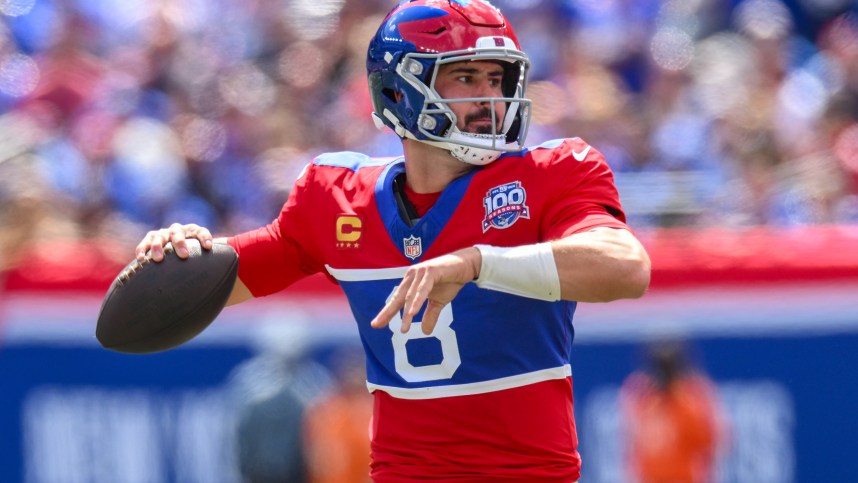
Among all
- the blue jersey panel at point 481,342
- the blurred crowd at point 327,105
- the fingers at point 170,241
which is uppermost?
the blurred crowd at point 327,105

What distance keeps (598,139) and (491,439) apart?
17.0 ft

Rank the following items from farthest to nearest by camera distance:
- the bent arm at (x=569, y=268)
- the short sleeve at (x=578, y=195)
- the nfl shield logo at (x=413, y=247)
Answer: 1. the nfl shield logo at (x=413, y=247)
2. the short sleeve at (x=578, y=195)
3. the bent arm at (x=569, y=268)

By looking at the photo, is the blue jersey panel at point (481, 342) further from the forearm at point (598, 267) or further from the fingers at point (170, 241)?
the fingers at point (170, 241)

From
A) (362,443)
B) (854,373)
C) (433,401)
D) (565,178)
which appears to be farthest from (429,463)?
(854,373)

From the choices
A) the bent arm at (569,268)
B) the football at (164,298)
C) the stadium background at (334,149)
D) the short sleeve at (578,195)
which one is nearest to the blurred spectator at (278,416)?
the stadium background at (334,149)

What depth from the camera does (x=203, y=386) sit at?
7.62 m

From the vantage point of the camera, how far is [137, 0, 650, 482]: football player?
3449 millimetres

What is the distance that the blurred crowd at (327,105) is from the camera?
7.98 m

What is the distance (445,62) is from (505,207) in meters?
0.46

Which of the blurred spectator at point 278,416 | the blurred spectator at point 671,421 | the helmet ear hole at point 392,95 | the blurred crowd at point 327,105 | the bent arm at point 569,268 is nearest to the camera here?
the bent arm at point 569,268

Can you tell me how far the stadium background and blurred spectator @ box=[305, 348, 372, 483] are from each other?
0.80ft

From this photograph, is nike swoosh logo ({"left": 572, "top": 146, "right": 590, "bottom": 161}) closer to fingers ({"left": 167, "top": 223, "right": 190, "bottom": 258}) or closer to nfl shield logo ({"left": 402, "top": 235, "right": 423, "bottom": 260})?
nfl shield logo ({"left": 402, "top": 235, "right": 423, "bottom": 260})

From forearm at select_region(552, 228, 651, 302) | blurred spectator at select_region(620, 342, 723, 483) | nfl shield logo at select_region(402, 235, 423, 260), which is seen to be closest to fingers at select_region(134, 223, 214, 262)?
nfl shield logo at select_region(402, 235, 423, 260)

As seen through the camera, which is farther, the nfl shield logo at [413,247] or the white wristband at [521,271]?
the nfl shield logo at [413,247]
